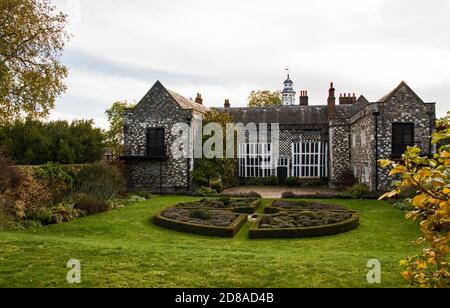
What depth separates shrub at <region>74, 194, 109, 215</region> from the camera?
54.4 ft

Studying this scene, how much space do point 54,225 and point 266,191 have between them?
15.3 meters

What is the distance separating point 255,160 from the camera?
31594 millimetres

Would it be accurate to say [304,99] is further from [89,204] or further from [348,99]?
[89,204]

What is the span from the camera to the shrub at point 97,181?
18.6 metres

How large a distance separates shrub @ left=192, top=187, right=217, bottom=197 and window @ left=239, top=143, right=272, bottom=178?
8.04m

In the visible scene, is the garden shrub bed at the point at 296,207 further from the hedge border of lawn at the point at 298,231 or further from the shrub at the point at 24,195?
the shrub at the point at 24,195

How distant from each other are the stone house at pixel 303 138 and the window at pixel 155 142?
7 centimetres

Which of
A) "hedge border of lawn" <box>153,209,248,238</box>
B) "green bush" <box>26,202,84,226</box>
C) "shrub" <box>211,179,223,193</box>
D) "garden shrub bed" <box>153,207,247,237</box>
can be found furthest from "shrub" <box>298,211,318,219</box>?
"shrub" <box>211,179,223,193</box>

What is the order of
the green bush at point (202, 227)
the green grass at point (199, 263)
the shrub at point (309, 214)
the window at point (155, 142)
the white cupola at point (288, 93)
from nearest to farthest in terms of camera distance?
1. the green grass at point (199, 263)
2. the green bush at point (202, 227)
3. the shrub at point (309, 214)
4. the window at point (155, 142)
5. the white cupola at point (288, 93)

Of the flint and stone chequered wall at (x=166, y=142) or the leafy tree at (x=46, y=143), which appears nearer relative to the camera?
the leafy tree at (x=46, y=143)

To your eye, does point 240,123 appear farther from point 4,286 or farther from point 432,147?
point 4,286

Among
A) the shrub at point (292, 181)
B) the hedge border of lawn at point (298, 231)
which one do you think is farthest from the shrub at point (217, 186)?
the hedge border of lawn at point (298, 231)

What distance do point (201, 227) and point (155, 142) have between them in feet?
46.3
